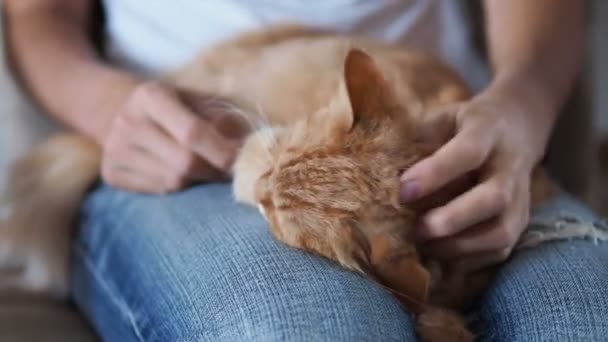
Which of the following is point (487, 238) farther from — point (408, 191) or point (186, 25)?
point (186, 25)

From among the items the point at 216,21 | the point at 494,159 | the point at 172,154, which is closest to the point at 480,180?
the point at 494,159

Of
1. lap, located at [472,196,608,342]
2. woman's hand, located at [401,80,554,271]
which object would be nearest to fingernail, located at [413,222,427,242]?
woman's hand, located at [401,80,554,271]

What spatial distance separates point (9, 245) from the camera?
3.68ft

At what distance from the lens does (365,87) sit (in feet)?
2.79

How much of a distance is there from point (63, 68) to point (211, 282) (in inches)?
20.2

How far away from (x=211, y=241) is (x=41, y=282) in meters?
0.35

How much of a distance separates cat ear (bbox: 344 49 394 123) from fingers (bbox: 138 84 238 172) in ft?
0.73

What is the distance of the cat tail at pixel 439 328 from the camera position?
827mm

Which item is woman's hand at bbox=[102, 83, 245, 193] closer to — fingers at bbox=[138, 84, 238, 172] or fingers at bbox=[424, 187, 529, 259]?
fingers at bbox=[138, 84, 238, 172]

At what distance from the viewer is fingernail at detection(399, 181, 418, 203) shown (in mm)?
819

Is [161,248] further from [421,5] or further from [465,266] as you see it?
[421,5]

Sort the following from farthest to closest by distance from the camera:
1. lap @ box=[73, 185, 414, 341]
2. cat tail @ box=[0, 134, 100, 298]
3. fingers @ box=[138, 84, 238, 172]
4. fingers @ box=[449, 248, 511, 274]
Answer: cat tail @ box=[0, 134, 100, 298], fingers @ box=[138, 84, 238, 172], fingers @ box=[449, 248, 511, 274], lap @ box=[73, 185, 414, 341]

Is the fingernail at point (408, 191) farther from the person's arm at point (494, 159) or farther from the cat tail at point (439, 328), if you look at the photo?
the cat tail at point (439, 328)

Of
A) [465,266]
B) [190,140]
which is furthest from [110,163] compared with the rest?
[465,266]
